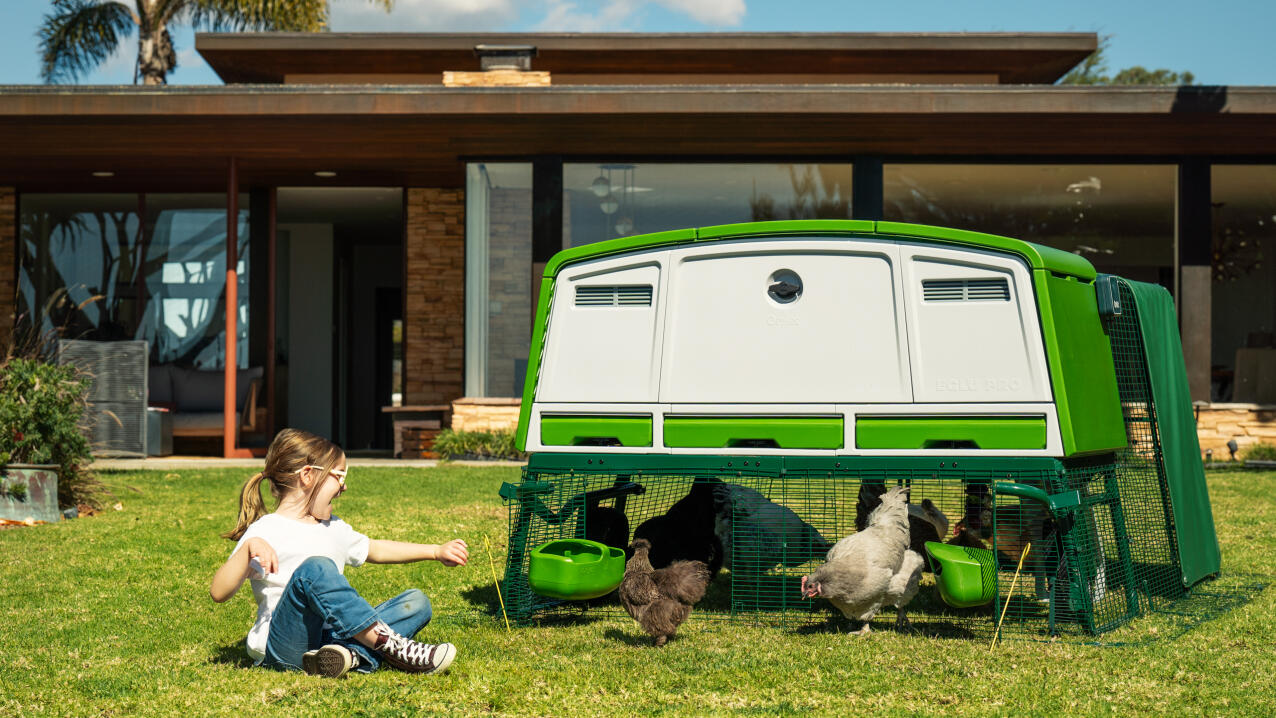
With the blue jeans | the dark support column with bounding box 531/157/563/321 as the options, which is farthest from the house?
the blue jeans

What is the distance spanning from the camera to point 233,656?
4523 mm

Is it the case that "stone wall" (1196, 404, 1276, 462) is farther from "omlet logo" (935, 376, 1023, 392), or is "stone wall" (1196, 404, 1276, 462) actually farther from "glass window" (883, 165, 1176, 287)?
"omlet logo" (935, 376, 1023, 392)

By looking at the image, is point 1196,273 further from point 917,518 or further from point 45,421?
point 45,421

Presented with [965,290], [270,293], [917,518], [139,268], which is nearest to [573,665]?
[917,518]

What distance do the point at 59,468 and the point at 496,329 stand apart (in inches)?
244

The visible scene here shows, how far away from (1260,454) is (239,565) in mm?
12405

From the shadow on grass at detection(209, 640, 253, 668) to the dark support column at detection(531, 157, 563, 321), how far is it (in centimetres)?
899

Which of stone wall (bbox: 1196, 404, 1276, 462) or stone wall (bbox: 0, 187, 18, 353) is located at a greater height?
stone wall (bbox: 0, 187, 18, 353)

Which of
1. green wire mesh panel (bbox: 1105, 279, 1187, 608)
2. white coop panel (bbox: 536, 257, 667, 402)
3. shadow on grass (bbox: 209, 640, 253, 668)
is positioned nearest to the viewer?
shadow on grass (bbox: 209, 640, 253, 668)

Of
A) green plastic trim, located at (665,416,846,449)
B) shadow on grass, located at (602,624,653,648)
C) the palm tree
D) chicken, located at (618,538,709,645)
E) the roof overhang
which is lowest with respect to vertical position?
shadow on grass, located at (602,624,653,648)

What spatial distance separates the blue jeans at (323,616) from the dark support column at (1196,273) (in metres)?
11.6

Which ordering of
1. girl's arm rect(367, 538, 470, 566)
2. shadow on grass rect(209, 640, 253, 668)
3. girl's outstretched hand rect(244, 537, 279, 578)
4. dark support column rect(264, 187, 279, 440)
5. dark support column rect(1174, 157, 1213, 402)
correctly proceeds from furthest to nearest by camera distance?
dark support column rect(264, 187, 279, 440), dark support column rect(1174, 157, 1213, 402), shadow on grass rect(209, 640, 253, 668), girl's arm rect(367, 538, 470, 566), girl's outstretched hand rect(244, 537, 279, 578)

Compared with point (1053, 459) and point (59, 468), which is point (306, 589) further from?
point (59, 468)

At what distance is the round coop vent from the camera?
511 cm
